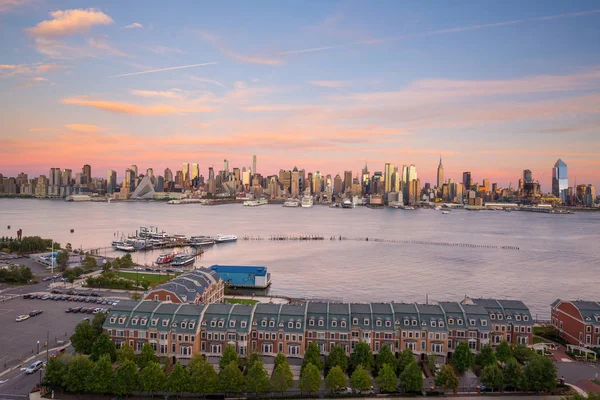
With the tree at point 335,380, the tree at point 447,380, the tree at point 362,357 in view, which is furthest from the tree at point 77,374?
the tree at point 447,380

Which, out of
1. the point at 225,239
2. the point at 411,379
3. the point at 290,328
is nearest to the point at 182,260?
the point at 225,239

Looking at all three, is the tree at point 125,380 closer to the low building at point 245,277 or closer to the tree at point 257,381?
the tree at point 257,381

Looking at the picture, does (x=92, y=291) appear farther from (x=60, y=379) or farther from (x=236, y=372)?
(x=236, y=372)

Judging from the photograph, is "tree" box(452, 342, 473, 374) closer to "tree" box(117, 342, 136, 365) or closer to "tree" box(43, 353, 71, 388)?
"tree" box(117, 342, 136, 365)

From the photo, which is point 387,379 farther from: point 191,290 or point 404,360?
point 191,290

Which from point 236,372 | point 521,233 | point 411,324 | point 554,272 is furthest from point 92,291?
point 521,233
